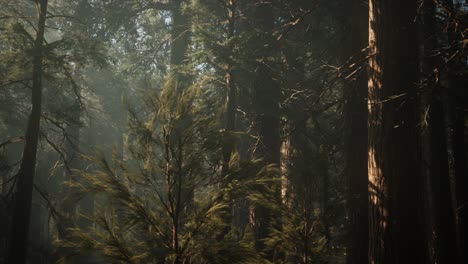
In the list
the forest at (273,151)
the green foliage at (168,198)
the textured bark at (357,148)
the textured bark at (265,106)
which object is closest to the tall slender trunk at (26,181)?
the forest at (273,151)

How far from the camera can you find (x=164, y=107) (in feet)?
19.7

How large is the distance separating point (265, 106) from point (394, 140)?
6.44 meters

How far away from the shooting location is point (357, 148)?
8453 millimetres

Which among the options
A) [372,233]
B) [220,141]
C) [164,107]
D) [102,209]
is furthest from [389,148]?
[102,209]

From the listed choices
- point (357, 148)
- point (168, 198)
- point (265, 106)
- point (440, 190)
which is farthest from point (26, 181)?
point (440, 190)

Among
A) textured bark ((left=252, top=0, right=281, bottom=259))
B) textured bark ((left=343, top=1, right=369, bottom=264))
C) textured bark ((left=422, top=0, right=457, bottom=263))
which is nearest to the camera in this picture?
textured bark ((left=343, top=1, right=369, bottom=264))

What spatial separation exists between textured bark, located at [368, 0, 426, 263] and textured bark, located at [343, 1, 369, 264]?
2543 mm

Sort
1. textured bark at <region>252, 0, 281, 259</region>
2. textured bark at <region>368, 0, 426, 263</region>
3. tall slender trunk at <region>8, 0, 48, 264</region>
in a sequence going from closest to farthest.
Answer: textured bark at <region>368, 0, 426, 263</region>
tall slender trunk at <region>8, 0, 48, 264</region>
textured bark at <region>252, 0, 281, 259</region>

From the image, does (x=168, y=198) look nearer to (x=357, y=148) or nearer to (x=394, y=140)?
(x=394, y=140)

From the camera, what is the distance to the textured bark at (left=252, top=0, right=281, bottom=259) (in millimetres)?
10500

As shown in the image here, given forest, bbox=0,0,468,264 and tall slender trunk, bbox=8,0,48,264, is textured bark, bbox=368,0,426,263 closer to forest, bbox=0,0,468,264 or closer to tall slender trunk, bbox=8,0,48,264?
forest, bbox=0,0,468,264

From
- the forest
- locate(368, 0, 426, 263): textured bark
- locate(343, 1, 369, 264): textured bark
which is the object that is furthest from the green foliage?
locate(343, 1, 369, 264): textured bark

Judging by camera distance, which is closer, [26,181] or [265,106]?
[26,181]

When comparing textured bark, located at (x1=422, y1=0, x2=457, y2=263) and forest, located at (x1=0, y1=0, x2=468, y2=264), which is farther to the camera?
textured bark, located at (x1=422, y1=0, x2=457, y2=263)
